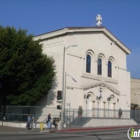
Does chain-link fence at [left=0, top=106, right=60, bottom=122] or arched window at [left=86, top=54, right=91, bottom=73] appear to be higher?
arched window at [left=86, top=54, right=91, bottom=73]

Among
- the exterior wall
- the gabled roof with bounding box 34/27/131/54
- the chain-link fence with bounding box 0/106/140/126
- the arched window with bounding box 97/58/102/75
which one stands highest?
the gabled roof with bounding box 34/27/131/54

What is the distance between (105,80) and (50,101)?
37.7ft

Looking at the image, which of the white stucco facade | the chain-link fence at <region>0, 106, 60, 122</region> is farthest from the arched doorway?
the chain-link fence at <region>0, 106, 60, 122</region>

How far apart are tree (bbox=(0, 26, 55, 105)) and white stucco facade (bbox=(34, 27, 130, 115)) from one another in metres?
3.25

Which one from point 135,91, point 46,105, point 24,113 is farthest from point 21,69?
point 135,91

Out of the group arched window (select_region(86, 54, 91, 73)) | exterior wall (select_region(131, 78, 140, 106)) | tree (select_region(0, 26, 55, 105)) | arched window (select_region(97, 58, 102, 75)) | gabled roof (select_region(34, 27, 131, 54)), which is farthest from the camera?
exterior wall (select_region(131, 78, 140, 106))

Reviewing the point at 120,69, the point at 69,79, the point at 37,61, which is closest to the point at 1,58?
the point at 37,61

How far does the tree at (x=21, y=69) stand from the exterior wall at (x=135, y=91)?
101ft

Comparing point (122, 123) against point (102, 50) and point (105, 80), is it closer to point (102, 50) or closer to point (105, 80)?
point (105, 80)

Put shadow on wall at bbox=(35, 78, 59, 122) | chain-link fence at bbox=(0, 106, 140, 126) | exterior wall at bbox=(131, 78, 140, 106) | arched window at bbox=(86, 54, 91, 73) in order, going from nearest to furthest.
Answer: chain-link fence at bbox=(0, 106, 140, 126) → shadow on wall at bbox=(35, 78, 59, 122) → arched window at bbox=(86, 54, 91, 73) → exterior wall at bbox=(131, 78, 140, 106)

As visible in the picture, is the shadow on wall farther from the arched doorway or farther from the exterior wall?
the exterior wall

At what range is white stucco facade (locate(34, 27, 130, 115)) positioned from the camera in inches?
1578

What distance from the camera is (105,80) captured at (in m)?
46.0

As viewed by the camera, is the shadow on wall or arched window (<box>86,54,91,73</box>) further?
arched window (<box>86,54,91,73</box>)
